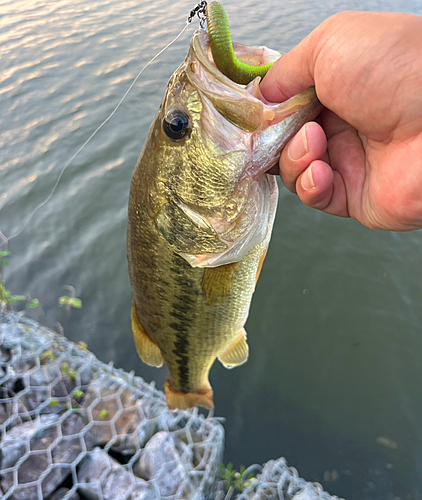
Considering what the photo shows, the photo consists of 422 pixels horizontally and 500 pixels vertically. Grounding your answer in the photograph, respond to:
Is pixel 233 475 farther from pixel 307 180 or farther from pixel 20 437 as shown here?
pixel 307 180

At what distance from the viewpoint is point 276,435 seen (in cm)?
287

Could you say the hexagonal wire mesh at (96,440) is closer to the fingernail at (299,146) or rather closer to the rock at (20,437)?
the rock at (20,437)

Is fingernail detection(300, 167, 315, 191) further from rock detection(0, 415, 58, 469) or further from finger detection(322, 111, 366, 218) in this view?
rock detection(0, 415, 58, 469)

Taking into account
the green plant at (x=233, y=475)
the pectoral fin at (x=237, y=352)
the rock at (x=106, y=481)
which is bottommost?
the green plant at (x=233, y=475)

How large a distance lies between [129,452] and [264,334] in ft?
5.64

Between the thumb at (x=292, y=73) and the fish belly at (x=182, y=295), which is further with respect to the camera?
the fish belly at (x=182, y=295)

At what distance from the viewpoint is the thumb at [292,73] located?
1288 mm

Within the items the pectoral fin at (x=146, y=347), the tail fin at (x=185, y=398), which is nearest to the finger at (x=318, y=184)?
the pectoral fin at (x=146, y=347)

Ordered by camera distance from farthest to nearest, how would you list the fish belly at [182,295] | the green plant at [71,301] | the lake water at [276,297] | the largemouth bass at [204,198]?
the green plant at [71,301] < the lake water at [276,297] < the fish belly at [182,295] < the largemouth bass at [204,198]

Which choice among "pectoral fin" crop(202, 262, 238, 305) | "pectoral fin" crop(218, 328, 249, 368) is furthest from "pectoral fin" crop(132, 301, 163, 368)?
"pectoral fin" crop(202, 262, 238, 305)

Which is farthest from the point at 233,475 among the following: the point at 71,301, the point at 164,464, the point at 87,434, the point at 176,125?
the point at 176,125

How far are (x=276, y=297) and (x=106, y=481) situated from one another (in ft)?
7.73

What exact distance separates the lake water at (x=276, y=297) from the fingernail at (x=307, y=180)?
236 cm

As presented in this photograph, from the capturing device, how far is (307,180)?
134 centimetres
